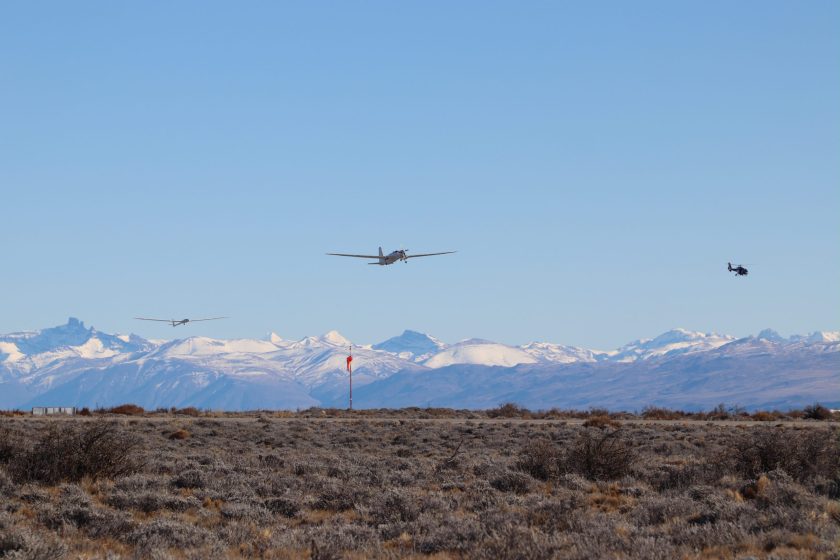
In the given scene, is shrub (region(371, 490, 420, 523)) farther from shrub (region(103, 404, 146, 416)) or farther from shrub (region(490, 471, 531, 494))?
shrub (region(103, 404, 146, 416))

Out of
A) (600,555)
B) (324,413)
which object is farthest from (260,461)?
(324,413)

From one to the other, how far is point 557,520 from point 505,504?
2.42 meters

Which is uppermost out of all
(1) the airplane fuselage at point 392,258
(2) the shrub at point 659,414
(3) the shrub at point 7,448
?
(1) the airplane fuselage at point 392,258

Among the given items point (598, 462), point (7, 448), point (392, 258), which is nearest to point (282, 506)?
point (598, 462)

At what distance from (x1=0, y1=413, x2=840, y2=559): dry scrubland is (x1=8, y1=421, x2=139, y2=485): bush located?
0.14 feet

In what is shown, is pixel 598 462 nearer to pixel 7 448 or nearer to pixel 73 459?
pixel 73 459

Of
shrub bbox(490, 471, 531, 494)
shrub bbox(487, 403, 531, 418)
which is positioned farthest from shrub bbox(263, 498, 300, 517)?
shrub bbox(487, 403, 531, 418)

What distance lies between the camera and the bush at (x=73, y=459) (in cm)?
2403

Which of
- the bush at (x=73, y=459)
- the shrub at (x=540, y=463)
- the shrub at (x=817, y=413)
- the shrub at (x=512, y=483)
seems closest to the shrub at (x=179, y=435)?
the bush at (x=73, y=459)

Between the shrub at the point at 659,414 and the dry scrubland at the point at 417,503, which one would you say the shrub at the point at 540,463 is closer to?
the dry scrubland at the point at 417,503

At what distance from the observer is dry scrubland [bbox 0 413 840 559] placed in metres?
16.1

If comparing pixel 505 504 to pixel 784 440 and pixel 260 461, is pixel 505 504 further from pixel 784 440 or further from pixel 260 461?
pixel 260 461

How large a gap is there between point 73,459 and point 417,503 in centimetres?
891

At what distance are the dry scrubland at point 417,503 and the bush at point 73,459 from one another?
4cm
